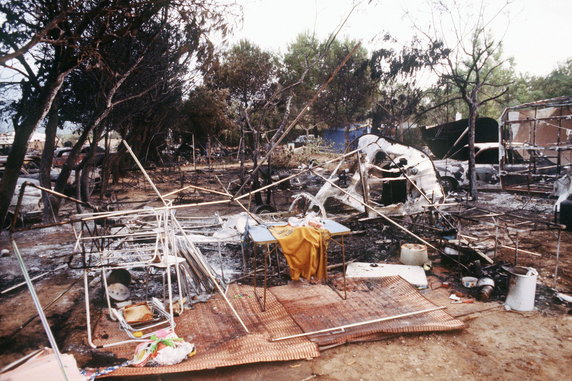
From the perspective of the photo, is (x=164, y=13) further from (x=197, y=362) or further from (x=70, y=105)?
(x=197, y=362)

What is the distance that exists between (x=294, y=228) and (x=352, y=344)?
205cm

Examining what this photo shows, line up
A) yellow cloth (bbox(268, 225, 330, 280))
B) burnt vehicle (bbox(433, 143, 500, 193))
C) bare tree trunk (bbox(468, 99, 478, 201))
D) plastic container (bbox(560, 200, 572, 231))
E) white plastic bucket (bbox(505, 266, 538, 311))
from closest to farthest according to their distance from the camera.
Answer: white plastic bucket (bbox(505, 266, 538, 311)) → yellow cloth (bbox(268, 225, 330, 280)) → plastic container (bbox(560, 200, 572, 231)) → bare tree trunk (bbox(468, 99, 478, 201)) → burnt vehicle (bbox(433, 143, 500, 193))

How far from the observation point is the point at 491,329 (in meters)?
4.95

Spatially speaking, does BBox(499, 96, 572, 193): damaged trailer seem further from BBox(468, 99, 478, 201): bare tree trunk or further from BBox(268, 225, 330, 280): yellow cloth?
BBox(268, 225, 330, 280): yellow cloth

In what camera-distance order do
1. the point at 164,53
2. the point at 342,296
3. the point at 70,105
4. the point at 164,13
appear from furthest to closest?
the point at 70,105 → the point at 164,53 → the point at 164,13 → the point at 342,296

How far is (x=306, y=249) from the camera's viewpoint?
18.8 feet

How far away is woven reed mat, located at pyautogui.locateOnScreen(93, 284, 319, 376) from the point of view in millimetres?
4090

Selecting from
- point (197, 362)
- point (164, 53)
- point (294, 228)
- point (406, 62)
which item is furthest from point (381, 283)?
point (406, 62)

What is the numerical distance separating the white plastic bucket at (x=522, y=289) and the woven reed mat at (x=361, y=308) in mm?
1225

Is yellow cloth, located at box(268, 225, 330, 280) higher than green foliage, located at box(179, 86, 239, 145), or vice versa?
green foliage, located at box(179, 86, 239, 145)

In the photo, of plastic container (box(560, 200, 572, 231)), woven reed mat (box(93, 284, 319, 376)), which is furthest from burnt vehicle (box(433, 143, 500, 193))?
woven reed mat (box(93, 284, 319, 376))

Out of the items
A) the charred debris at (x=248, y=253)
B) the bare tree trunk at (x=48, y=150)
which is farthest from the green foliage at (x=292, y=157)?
the bare tree trunk at (x=48, y=150)

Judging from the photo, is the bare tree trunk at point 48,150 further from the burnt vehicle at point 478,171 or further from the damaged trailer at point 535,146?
the burnt vehicle at point 478,171

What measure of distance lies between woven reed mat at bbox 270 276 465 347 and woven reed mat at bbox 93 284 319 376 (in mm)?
221
